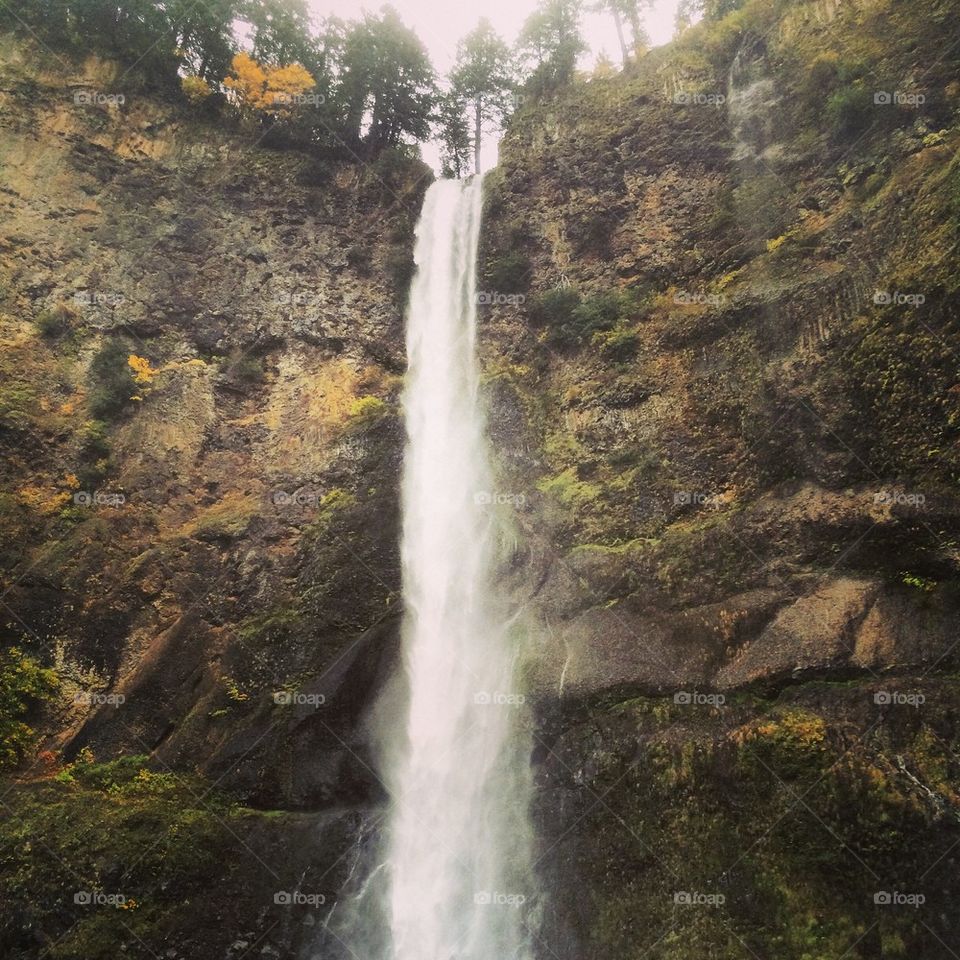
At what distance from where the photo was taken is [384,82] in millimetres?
20266

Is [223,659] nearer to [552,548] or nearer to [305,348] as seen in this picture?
[552,548]

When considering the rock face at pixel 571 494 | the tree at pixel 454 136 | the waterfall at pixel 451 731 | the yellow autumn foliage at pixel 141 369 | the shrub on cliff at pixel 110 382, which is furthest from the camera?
the tree at pixel 454 136

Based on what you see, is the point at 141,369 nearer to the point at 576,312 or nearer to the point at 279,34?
the point at 576,312

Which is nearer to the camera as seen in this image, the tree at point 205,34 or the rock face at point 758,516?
the rock face at point 758,516

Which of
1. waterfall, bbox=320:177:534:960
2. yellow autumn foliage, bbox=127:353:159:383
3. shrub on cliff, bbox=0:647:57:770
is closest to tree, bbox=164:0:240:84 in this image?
yellow autumn foliage, bbox=127:353:159:383

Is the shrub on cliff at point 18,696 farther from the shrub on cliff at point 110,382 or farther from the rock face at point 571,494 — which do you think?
the shrub on cliff at point 110,382

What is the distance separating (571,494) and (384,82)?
15.5 meters

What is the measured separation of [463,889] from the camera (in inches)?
348

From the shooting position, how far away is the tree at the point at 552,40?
1880 cm

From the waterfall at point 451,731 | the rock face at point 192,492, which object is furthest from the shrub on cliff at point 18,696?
the waterfall at point 451,731

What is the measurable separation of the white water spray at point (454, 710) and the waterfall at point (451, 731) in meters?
0.02

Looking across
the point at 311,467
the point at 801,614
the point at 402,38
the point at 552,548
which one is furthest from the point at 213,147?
the point at 801,614

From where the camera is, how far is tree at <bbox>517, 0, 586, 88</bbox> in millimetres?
18797

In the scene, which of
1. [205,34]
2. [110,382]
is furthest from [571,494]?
[205,34]
